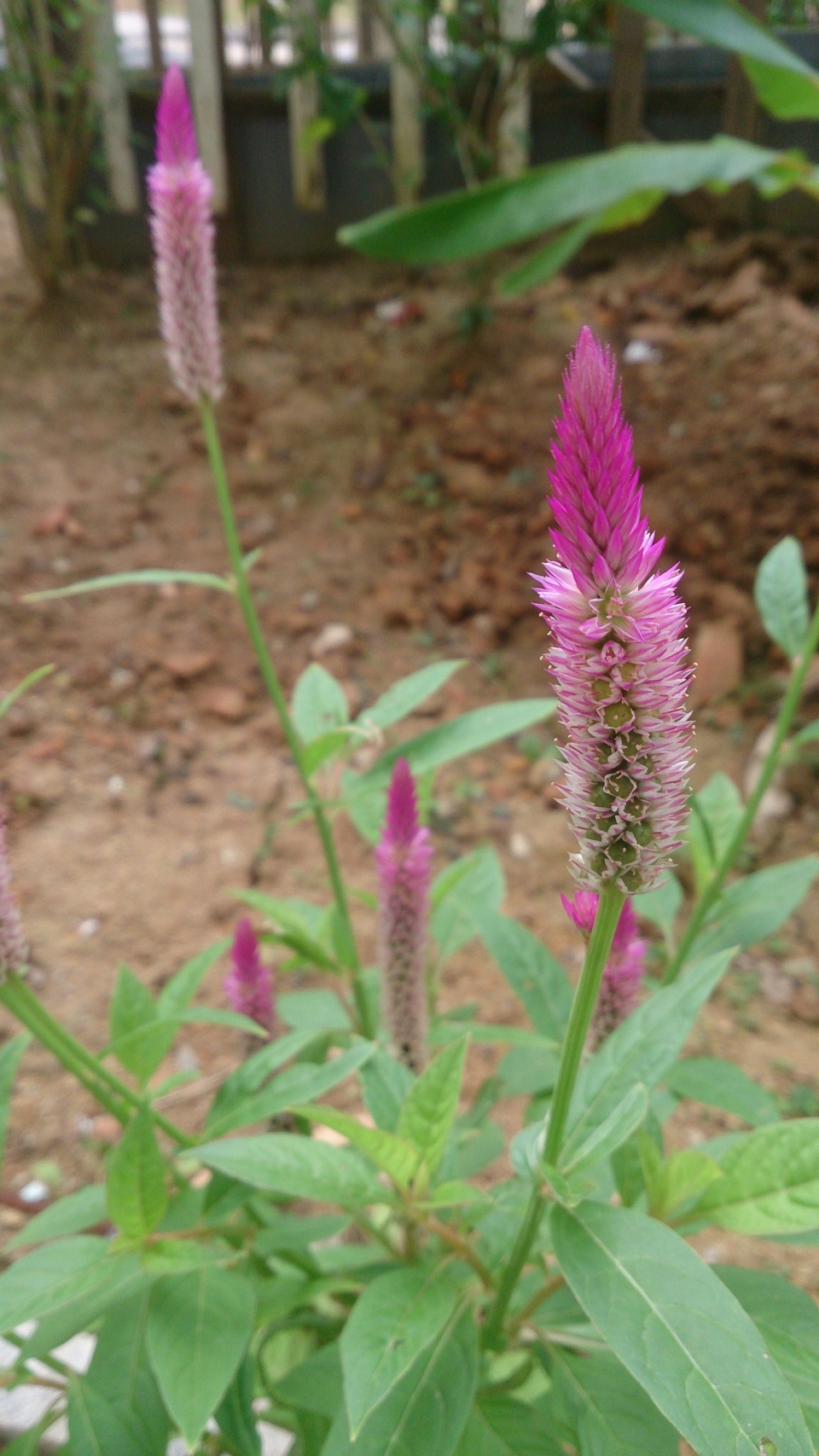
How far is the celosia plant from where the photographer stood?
588 mm

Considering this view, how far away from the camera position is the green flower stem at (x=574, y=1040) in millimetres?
631

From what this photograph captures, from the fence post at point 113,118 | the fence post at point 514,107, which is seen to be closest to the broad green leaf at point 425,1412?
the fence post at point 514,107

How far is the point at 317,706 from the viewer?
4.93 ft

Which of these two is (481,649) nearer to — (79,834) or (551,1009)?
(79,834)

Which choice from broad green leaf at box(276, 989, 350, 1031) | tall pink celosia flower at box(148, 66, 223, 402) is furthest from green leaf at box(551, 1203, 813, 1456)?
tall pink celosia flower at box(148, 66, 223, 402)

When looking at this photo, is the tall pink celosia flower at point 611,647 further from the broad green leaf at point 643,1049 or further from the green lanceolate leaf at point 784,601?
the green lanceolate leaf at point 784,601

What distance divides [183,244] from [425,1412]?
1299 mm

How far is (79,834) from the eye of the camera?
8.25ft

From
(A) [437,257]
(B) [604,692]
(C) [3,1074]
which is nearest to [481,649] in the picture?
(A) [437,257]

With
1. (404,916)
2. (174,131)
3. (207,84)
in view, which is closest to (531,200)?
(174,131)

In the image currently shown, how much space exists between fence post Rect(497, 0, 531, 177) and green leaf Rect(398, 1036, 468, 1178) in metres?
3.45

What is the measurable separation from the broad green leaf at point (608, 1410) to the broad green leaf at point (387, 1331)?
0.15 m

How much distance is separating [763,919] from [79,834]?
5.73 feet

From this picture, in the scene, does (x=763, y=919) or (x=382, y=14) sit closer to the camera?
(x=763, y=919)
